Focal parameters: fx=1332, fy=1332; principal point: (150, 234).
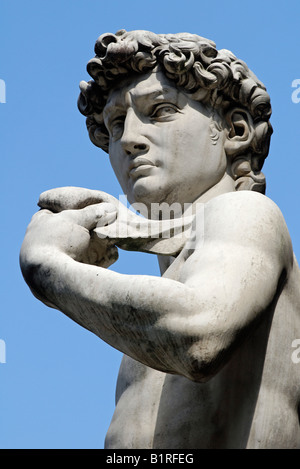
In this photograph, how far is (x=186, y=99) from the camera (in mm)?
9930

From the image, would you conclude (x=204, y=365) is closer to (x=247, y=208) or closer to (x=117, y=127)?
(x=247, y=208)

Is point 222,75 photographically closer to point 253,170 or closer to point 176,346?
point 253,170

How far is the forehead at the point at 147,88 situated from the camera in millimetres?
9820

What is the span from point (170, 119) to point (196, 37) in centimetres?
75

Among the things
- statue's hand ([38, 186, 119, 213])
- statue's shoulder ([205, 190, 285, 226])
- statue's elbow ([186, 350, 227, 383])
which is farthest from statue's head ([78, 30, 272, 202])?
statue's elbow ([186, 350, 227, 383])

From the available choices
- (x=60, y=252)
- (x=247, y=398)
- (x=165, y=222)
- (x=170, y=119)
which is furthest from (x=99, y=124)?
(x=247, y=398)

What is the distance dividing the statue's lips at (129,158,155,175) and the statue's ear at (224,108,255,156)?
68cm

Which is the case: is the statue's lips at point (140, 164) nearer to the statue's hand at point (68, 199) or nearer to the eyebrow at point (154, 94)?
the eyebrow at point (154, 94)

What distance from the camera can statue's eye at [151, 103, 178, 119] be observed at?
9.83m

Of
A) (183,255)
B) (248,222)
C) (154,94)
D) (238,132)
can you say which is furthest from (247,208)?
(238,132)

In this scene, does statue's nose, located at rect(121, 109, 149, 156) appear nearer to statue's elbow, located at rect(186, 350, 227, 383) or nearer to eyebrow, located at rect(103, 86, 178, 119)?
eyebrow, located at rect(103, 86, 178, 119)

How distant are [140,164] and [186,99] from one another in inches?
25.2

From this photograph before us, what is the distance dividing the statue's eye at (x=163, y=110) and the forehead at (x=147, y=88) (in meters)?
0.08

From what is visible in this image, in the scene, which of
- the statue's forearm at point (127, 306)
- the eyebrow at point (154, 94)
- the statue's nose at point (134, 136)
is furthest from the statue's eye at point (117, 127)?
the statue's forearm at point (127, 306)
